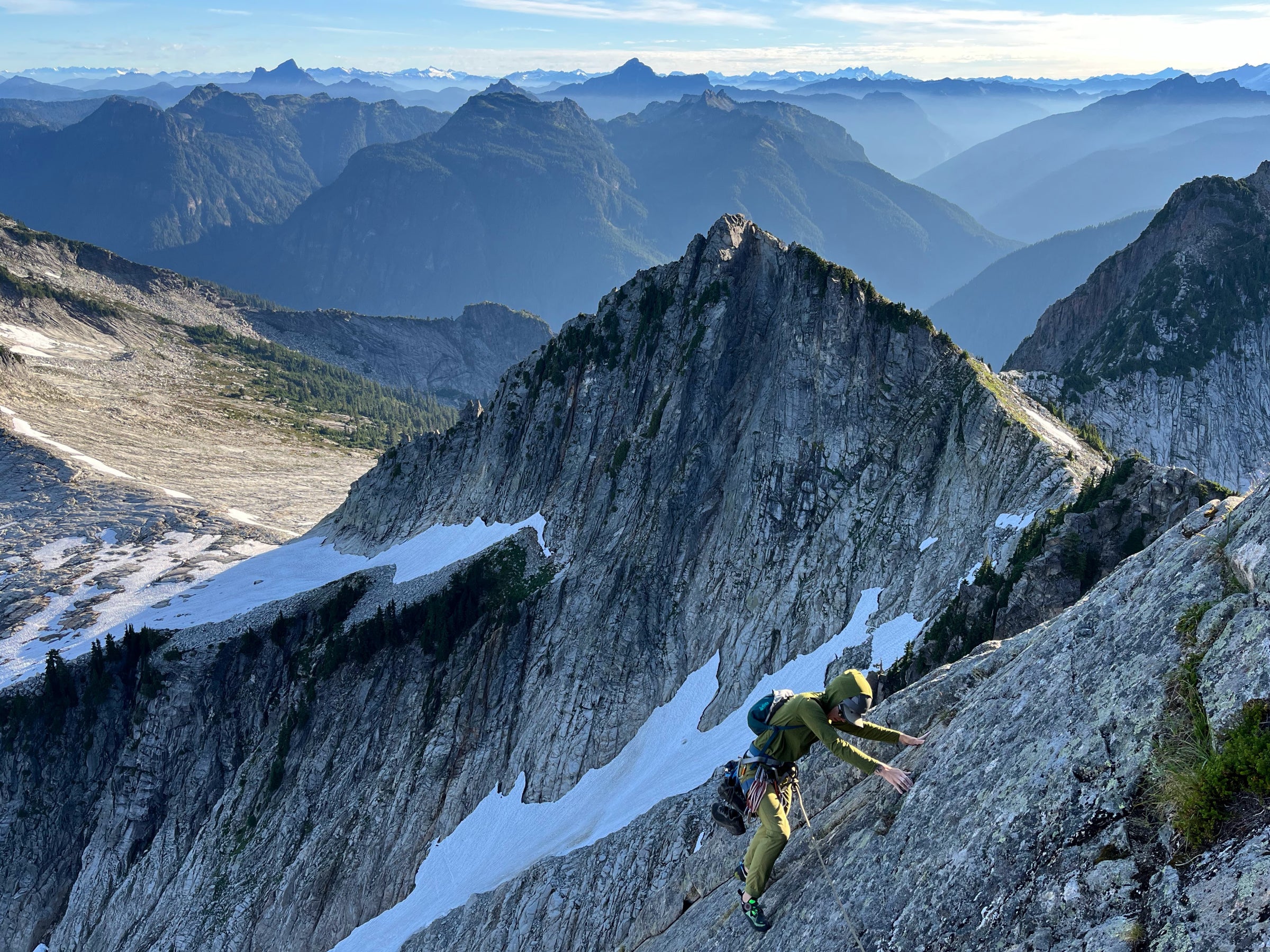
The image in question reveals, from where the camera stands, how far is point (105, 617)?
81562 mm

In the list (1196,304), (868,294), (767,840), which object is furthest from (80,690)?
(1196,304)

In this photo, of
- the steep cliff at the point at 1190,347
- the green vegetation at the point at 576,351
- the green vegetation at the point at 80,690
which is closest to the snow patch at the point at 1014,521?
the green vegetation at the point at 576,351

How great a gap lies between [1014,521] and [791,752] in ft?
103

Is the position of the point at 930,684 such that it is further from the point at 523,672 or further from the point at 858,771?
the point at 523,672

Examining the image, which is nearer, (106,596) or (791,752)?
(791,752)

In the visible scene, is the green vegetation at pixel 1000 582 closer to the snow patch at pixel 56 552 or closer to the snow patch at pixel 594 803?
the snow patch at pixel 594 803

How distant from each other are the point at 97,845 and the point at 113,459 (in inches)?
3566

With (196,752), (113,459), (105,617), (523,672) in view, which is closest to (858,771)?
(523,672)

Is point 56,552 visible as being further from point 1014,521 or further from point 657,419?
point 1014,521

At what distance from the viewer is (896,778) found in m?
12.5

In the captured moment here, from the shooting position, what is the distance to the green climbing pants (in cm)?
1352

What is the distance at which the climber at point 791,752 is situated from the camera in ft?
40.1

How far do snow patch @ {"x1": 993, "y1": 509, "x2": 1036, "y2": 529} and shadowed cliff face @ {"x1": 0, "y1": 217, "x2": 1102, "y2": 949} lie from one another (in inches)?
12.9

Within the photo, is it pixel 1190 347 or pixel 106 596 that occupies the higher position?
pixel 1190 347
